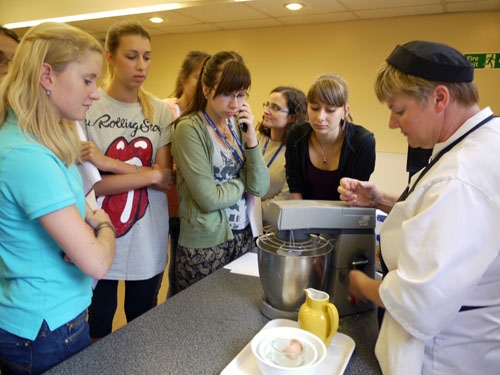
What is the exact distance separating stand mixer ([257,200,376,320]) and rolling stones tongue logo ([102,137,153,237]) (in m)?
0.65

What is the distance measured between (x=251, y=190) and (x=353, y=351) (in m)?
0.76

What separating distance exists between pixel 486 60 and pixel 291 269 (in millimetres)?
2872

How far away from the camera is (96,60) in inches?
37.3

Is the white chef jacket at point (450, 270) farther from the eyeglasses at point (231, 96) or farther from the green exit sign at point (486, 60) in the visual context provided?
the green exit sign at point (486, 60)

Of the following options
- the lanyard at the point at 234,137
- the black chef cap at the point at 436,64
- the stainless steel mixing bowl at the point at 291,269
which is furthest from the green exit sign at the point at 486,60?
the stainless steel mixing bowl at the point at 291,269

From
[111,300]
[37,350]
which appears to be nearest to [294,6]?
[111,300]

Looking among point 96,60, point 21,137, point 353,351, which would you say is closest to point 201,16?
point 96,60

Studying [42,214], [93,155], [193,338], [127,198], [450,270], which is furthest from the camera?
[127,198]

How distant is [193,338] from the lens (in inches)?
34.8

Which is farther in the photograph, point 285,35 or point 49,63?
point 285,35

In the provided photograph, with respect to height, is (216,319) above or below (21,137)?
below

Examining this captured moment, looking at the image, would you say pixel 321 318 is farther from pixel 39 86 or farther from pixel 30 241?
pixel 39 86

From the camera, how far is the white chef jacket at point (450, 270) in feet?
2.17

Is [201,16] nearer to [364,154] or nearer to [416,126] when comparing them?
[364,154]
